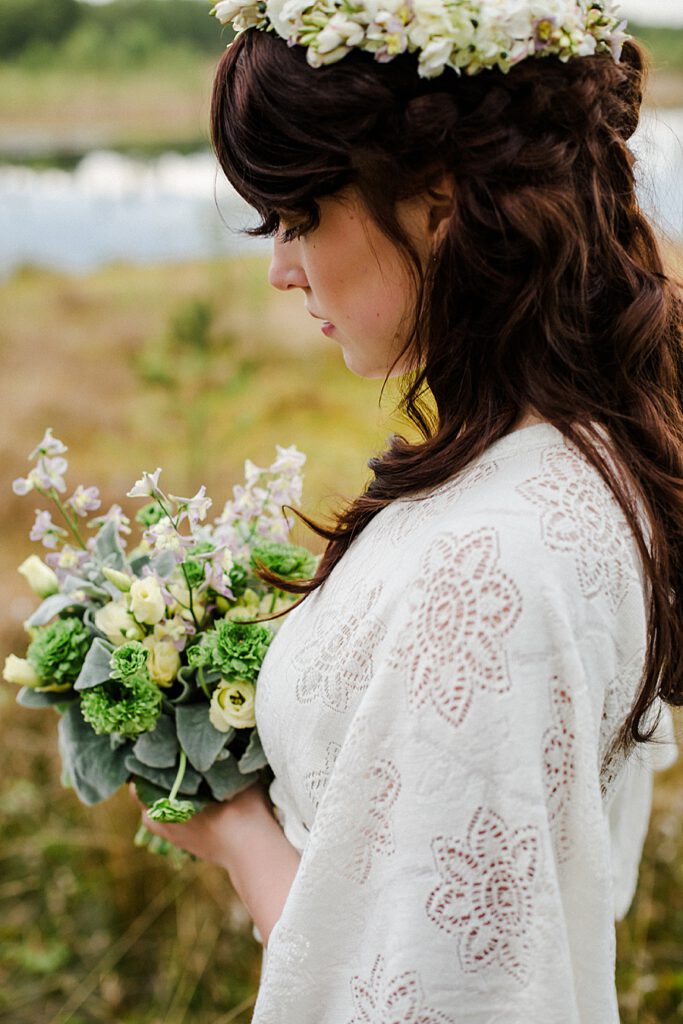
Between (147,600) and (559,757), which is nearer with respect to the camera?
(559,757)

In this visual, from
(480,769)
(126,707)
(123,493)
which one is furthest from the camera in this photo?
(123,493)

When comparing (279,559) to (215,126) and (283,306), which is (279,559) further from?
(283,306)

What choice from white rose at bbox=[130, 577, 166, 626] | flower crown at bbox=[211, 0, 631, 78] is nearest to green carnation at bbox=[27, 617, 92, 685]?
white rose at bbox=[130, 577, 166, 626]

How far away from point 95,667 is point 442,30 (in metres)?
0.85

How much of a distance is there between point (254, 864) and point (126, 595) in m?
0.39

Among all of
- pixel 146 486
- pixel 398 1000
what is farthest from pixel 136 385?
pixel 398 1000

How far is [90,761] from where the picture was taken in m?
1.28

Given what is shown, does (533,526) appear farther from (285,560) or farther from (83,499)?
(83,499)

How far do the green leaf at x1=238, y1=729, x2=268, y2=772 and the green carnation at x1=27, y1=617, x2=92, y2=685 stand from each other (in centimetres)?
26

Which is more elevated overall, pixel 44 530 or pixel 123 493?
pixel 44 530

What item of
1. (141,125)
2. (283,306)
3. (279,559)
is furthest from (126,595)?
(141,125)

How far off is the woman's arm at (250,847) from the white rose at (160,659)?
202 mm

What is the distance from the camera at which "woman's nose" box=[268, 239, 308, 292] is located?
1121 millimetres

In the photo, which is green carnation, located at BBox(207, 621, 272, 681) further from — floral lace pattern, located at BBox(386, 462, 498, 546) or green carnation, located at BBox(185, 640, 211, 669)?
floral lace pattern, located at BBox(386, 462, 498, 546)
